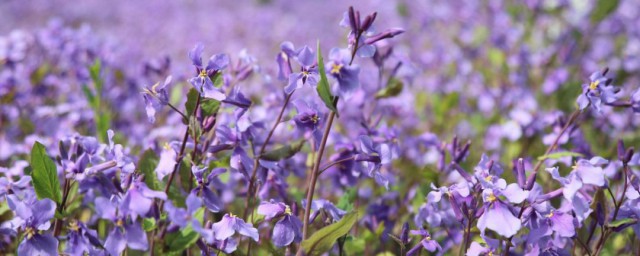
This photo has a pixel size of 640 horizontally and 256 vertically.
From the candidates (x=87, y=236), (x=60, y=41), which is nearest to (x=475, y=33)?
(x=60, y=41)

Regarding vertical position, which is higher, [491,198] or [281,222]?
[491,198]

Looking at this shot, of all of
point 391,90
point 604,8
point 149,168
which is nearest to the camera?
point 149,168

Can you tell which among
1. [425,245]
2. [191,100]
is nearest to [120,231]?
[191,100]

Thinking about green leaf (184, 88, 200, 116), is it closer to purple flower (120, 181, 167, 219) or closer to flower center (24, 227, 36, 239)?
purple flower (120, 181, 167, 219)

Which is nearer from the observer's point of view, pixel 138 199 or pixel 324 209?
pixel 138 199

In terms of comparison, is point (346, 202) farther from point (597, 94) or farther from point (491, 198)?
point (597, 94)

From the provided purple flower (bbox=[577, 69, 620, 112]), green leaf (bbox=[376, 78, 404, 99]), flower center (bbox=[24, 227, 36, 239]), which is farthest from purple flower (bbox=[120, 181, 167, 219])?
purple flower (bbox=[577, 69, 620, 112])
